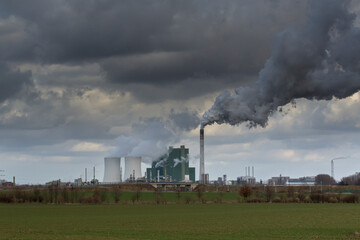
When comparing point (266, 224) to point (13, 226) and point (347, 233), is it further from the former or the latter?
point (13, 226)

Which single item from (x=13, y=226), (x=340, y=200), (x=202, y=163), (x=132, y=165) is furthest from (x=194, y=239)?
(x=132, y=165)

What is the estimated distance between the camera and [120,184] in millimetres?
186250

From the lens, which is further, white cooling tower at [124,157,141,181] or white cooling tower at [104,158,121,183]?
white cooling tower at [124,157,141,181]

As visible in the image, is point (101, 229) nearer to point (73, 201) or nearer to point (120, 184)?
point (73, 201)

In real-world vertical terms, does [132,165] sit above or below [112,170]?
above

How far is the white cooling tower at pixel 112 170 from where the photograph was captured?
566ft

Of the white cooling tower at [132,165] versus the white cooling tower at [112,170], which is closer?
the white cooling tower at [112,170]

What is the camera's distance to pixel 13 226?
49.4m

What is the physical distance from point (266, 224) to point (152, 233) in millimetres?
13106

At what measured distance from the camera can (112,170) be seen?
176 meters

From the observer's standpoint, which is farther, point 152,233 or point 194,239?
point 152,233

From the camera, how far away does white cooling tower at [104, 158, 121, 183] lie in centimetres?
17261

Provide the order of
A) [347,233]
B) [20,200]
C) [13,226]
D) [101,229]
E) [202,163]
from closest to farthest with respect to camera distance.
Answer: [347,233] → [101,229] → [13,226] → [20,200] → [202,163]

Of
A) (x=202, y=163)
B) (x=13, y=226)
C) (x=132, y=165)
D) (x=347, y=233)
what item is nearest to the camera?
(x=347, y=233)
